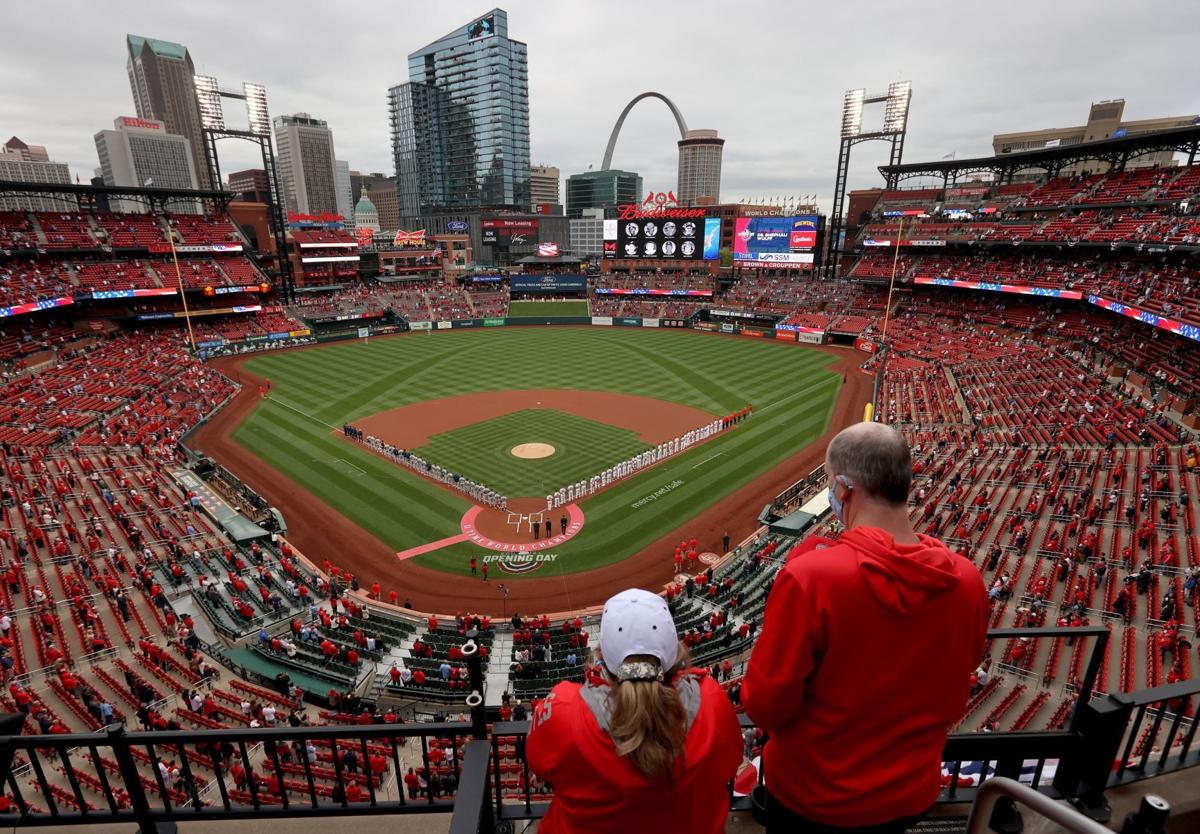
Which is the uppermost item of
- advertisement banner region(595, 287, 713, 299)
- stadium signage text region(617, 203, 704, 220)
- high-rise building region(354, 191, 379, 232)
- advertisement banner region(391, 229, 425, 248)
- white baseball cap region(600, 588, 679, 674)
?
high-rise building region(354, 191, 379, 232)

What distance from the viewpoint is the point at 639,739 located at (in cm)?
228

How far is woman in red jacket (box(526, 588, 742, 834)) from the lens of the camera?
2324 mm

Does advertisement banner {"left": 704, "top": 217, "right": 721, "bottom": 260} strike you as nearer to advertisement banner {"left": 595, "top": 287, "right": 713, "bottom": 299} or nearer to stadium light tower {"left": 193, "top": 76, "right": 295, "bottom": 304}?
advertisement banner {"left": 595, "top": 287, "right": 713, "bottom": 299}

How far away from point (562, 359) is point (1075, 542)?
1678 inches

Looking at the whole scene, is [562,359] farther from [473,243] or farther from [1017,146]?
[1017,146]

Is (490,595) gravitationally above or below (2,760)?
below

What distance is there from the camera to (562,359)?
55844 millimetres

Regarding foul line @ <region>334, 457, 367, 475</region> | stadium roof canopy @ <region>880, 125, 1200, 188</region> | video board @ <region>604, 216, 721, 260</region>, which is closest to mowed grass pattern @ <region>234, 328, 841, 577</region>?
foul line @ <region>334, 457, 367, 475</region>

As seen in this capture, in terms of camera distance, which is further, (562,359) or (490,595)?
(562,359)

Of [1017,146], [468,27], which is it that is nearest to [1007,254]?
[1017,146]

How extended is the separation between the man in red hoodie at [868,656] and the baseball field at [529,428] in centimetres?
1943

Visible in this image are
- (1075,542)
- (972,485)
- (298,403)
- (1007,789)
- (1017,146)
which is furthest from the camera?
(1017,146)

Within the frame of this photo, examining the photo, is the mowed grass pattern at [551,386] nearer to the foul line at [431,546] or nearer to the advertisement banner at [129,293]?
the foul line at [431,546]

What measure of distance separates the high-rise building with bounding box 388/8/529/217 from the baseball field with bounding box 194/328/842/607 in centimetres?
9980
